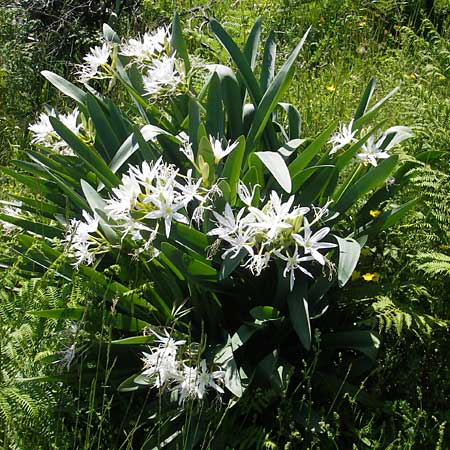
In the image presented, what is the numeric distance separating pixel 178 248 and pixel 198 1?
4.22 meters

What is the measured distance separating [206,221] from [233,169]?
0.64 feet

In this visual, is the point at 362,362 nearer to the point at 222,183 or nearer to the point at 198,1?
the point at 222,183

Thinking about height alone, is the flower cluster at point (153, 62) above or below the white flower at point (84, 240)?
above

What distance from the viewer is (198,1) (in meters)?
6.21

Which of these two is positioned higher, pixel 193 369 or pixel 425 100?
pixel 425 100

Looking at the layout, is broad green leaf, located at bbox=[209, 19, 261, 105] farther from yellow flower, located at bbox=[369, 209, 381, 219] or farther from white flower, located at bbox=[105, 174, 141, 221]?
white flower, located at bbox=[105, 174, 141, 221]

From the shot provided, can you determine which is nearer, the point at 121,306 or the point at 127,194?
the point at 127,194

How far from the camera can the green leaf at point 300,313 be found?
2199mm

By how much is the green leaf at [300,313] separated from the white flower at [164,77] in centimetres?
87

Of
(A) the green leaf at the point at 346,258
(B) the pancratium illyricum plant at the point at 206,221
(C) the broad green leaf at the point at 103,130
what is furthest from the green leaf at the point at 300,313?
(C) the broad green leaf at the point at 103,130

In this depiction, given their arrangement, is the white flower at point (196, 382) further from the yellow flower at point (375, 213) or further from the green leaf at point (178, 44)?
the green leaf at point (178, 44)

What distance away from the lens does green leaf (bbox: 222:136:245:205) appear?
2359mm

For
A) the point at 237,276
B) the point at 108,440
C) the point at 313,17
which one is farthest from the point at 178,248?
the point at 313,17

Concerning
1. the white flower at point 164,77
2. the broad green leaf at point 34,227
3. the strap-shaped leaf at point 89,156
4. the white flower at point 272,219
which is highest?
the white flower at point 164,77
